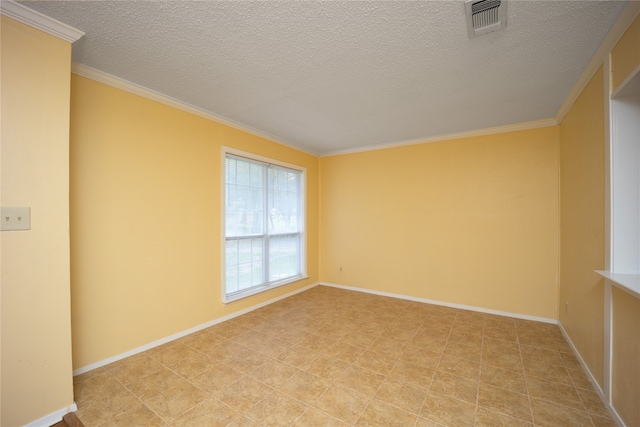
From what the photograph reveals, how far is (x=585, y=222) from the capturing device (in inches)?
89.6

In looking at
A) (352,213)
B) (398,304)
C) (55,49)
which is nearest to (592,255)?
(398,304)

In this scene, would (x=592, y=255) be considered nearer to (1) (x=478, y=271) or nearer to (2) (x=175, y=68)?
(1) (x=478, y=271)

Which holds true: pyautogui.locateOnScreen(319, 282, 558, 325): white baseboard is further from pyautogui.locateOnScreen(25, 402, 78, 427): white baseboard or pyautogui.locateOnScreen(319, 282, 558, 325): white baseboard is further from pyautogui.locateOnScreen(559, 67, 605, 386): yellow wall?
pyautogui.locateOnScreen(25, 402, 78, 427): white baseboard

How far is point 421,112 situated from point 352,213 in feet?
7.28

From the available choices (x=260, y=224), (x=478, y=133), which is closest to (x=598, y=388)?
(x=478, y=133)

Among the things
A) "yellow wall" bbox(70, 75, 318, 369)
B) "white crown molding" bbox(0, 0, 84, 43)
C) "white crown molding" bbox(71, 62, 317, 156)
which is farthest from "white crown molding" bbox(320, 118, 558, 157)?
"white crown molding" bbox(0, 0, 84, 43)

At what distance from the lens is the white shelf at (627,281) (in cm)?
138

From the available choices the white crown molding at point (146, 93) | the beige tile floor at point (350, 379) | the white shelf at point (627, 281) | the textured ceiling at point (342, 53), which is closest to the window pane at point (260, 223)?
the white crown molding at point (146, 93)

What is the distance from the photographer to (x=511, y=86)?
249 cm

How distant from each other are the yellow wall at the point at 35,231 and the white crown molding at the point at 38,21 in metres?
0.03

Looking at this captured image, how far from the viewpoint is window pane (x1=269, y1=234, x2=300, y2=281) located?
166 inches

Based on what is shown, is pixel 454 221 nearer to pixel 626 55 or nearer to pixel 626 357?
pixel 626 357

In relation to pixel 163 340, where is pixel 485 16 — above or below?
above

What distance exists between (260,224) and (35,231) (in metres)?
2.50
